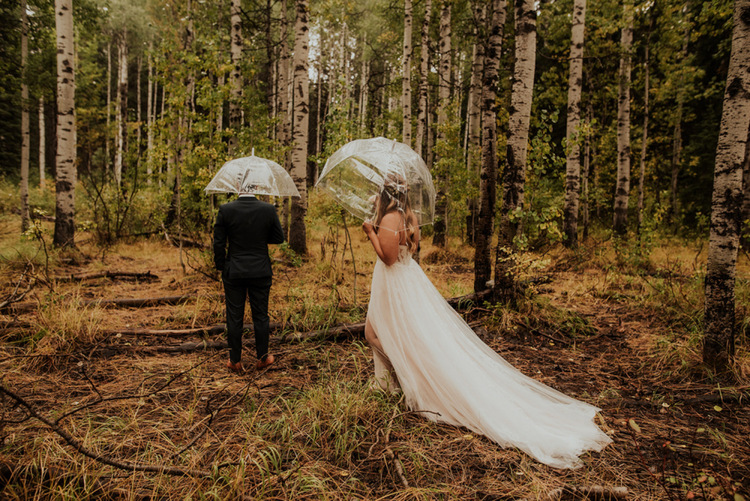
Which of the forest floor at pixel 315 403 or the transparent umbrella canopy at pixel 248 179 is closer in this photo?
the forest floor at pixel 315 403

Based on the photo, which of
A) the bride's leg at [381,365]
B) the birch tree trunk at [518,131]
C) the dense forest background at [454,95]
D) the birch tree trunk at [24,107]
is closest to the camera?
the bride's leg at [381,365]

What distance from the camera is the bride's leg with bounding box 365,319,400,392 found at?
3729 millimetres

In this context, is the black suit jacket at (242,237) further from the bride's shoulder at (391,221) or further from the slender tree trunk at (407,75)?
the slender tree trunk at (407,75)

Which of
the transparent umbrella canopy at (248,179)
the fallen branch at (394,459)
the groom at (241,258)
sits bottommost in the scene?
the fallen branch at (394,459)

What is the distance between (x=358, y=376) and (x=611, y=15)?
41.9ft

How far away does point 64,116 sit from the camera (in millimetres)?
8305

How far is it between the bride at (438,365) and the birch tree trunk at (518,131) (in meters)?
2.08

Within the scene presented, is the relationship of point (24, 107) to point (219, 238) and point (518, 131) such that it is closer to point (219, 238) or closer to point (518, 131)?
point (219, 238)

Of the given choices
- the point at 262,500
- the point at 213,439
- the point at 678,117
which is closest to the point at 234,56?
the point at 213,439

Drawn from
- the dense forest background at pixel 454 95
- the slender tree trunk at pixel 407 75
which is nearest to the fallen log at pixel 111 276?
the dense forest background at pixel 454 95

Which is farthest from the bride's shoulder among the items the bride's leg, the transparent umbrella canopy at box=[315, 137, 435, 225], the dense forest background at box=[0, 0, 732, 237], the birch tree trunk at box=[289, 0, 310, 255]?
the birch tree trunk at box=[289, 0, 310, 255]

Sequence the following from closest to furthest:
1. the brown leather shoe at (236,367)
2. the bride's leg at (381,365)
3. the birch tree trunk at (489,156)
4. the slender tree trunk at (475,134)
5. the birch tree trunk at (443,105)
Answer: the bride's leg at (381,365), the brown leather shoe at (236,367), the birch tree trunk at (489,156), the slender tree trunk at (475,134), the birch tree trunk at (443,105)

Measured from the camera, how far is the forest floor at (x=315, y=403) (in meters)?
2.39

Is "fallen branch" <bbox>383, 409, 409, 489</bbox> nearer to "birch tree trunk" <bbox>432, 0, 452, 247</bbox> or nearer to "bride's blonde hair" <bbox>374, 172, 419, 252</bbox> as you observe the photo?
"bride's blonde hair" <bbox>374, 172, 419, 252</bbox>
